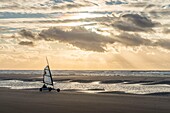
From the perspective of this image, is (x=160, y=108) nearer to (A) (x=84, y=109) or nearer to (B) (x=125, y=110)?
(B) (x=125, y=110)

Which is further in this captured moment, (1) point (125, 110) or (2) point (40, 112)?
(1) point (125, 110)

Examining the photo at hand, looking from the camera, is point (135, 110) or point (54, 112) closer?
point (54, 112)

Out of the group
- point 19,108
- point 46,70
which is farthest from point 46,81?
point 19,108

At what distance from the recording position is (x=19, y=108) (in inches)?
1321

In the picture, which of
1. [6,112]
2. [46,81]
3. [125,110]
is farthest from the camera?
[46,81]

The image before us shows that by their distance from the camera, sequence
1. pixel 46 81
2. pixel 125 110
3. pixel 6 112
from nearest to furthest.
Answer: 1. pixel 6 112
2. pixel 125 110
3. pixel 46 81

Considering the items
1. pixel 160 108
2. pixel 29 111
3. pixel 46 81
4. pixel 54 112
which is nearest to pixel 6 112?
pixel 29 111

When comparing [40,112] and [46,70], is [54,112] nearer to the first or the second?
[40,112]

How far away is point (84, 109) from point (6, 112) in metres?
6.96

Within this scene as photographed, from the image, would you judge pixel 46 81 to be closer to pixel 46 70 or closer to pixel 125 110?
pixel 46 70

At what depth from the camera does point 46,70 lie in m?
75.1

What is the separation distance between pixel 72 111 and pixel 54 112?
5.70 feet

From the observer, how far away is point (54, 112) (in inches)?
1214

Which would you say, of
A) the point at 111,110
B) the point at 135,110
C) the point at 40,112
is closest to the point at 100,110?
the point at 111,110
